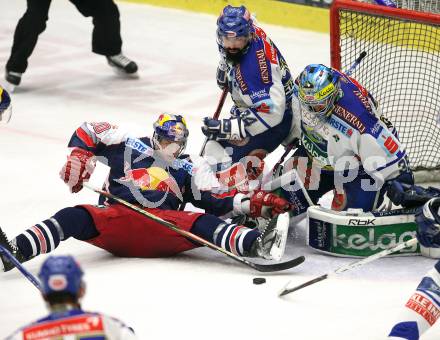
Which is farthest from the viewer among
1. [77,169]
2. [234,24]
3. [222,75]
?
[222,75]

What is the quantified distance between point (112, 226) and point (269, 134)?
0.87m

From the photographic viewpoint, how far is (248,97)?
472cm

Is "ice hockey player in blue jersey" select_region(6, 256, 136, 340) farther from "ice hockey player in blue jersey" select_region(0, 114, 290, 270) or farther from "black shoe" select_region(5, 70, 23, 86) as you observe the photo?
"black shoe" select_region(5, 70, 23, 86)

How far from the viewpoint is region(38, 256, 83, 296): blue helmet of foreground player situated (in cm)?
262

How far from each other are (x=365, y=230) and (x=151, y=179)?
84 cm

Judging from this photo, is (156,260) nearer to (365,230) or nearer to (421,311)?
(365,230)

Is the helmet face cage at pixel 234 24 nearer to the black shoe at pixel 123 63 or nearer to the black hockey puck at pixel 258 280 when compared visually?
the black hockey puck at pixel 258 280

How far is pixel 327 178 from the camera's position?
4680mm

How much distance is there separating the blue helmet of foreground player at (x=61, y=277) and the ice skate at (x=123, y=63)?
4601 mm

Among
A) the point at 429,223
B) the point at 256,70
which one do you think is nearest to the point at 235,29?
the point at 256,70

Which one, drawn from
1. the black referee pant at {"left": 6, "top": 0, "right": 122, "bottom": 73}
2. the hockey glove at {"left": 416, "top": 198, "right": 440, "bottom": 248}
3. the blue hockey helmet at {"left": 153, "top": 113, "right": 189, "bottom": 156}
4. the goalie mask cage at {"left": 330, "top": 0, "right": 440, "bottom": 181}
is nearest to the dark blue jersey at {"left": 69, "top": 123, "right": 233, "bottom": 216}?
the blue hockey helmet at {"left": 153, "top": 113, "right": 189, "bottom": 156}

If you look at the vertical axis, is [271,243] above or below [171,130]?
below

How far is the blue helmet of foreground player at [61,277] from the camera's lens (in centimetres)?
262

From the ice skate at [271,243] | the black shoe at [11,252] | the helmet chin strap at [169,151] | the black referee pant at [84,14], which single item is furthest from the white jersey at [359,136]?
the black referee pant at [84,14]
